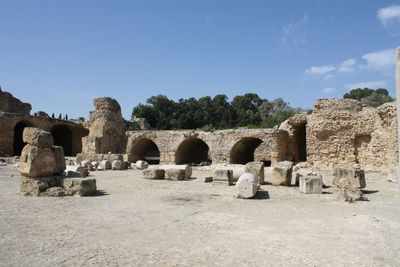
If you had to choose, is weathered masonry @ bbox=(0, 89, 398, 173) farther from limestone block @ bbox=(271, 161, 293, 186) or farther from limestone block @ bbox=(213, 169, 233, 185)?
limestone block @ bbox=(213, 169, 233, 185)

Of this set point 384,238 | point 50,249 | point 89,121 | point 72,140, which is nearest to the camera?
point 50,249

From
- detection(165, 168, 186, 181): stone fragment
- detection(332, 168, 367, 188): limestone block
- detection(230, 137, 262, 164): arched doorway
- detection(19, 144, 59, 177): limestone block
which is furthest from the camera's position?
detection(230, 137, 262, 164): arched doorway

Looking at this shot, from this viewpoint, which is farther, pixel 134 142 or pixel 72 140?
pixel 72 140

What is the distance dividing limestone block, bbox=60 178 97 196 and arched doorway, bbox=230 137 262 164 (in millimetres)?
12680

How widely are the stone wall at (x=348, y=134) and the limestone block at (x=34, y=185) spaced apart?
13.8 m

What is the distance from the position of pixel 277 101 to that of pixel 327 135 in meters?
41.0

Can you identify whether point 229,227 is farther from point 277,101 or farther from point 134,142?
point 277,101

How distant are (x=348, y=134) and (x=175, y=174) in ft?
32.4

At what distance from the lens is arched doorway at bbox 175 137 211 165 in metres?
22.6

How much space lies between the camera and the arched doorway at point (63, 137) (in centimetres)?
3199

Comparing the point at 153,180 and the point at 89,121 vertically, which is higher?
the point at 89,121

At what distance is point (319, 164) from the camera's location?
17906 millimetres

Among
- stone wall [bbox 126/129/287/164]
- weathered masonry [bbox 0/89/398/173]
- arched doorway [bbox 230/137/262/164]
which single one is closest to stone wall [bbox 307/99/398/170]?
weathered masonry [bbox 0/89/398/173]

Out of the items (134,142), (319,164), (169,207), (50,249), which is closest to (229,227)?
(169,207)
